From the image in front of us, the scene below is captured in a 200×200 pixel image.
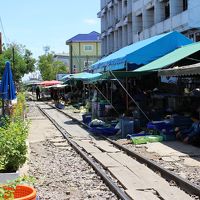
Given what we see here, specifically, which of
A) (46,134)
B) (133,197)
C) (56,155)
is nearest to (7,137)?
(133,197)

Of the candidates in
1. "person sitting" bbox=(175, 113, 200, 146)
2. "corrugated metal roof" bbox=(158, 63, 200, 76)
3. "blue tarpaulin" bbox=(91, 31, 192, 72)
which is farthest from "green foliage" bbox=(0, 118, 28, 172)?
"blue tarpaulin" bbox=(91, 31, 192, 72)

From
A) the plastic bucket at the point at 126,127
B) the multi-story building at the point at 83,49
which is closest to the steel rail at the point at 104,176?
the plastic bucket at the point at 126,127

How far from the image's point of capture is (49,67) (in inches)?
4060

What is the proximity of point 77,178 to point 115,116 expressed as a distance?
14.7 meters

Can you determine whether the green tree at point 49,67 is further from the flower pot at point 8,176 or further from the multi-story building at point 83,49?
the flower pot at point 8,176

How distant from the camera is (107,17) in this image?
6128cm

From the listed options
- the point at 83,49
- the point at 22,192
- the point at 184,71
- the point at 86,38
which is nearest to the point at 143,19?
the point at 184,71

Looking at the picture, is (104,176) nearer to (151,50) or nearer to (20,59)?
(151,50)

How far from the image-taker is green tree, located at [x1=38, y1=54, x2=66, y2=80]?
103062 mm

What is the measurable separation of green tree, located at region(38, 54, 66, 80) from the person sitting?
8756 cm

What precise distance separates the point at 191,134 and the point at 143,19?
29537 millimetres

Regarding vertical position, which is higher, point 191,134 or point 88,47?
point 88,47

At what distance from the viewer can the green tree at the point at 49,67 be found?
10306 centimetres

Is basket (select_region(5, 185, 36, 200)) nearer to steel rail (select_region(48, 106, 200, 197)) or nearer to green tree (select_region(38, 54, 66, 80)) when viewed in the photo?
steel rail (select_region(48, 106, 200, 197))
